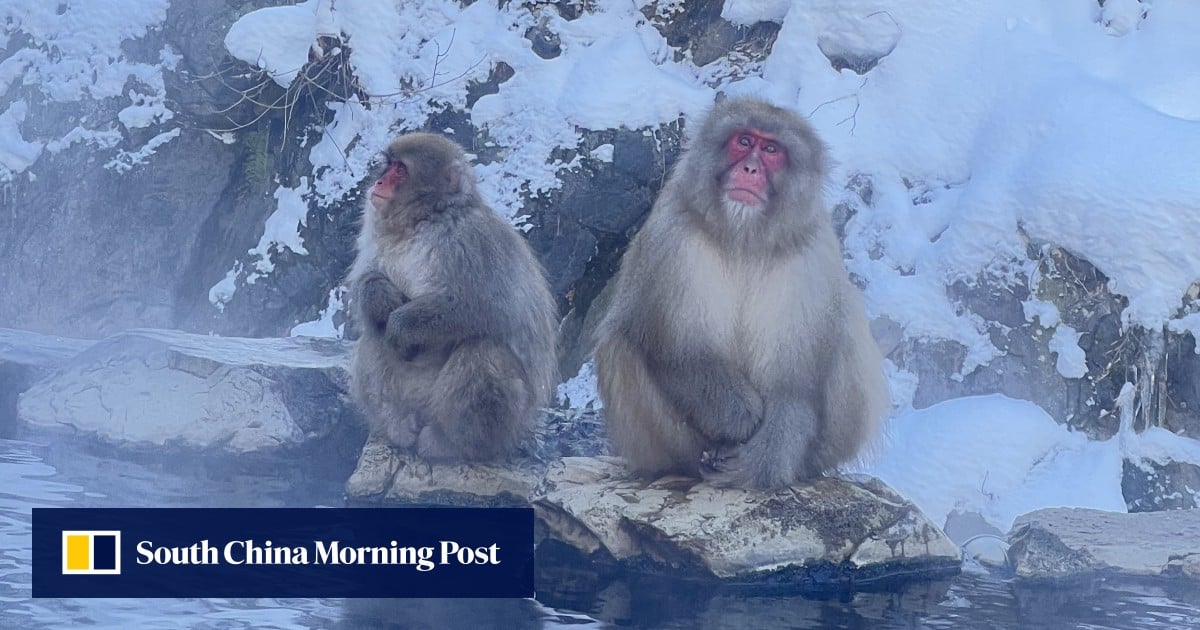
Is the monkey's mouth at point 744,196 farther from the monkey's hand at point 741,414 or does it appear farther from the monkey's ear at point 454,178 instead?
the monkey's ear at point 454,178

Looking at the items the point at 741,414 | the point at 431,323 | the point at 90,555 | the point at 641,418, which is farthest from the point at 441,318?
the point at 90,555

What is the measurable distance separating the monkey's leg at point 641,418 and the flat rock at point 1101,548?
38.2 inches

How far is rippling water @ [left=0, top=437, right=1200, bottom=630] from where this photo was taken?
9.67 feet

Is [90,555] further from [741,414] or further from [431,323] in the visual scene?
[741,414]

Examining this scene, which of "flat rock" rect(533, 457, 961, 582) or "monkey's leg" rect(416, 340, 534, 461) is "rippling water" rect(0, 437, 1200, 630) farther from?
"monkey's leg" rect(416, 340, 534, 461)

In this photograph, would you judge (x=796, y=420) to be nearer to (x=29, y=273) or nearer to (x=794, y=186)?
(x=794, y=186)

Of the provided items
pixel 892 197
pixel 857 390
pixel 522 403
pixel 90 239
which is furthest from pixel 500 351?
pixel 90 239

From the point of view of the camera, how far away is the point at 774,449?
3.74m

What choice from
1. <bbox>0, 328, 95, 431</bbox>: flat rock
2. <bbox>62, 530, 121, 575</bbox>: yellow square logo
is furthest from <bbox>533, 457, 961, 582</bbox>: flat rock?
<bbox>0, 328, 95, 431</bbox>: flat rock

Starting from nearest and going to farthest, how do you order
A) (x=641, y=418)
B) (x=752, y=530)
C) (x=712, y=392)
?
(x=752, y=530)
(x=712, y=392)
(x=641, y=418)

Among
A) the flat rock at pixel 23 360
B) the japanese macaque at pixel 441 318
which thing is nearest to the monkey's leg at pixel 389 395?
the japanese macaque at pixel 441 318

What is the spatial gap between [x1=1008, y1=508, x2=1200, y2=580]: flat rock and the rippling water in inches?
2.9

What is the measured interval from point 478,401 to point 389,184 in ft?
2.54

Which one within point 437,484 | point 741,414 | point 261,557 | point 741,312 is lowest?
point 261,557
